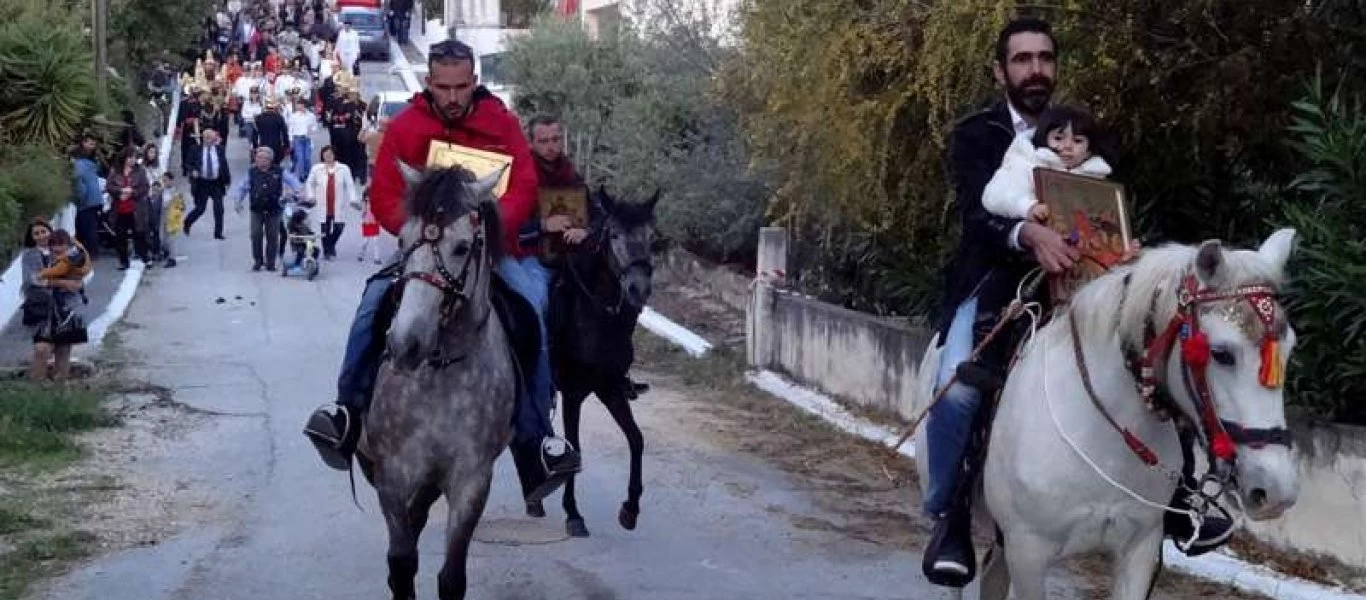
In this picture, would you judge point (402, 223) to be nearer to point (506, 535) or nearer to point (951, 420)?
point (951, 420)

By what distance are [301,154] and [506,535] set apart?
29.3m

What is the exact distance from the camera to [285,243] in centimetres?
2903

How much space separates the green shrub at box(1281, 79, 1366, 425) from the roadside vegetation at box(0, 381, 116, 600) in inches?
263

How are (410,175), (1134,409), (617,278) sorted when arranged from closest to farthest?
(1134,409)
(410,175)
(617,278)

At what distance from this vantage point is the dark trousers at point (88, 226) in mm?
27609

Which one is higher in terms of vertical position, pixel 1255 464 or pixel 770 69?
pixel 770 69

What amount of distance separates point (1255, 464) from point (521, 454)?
424 cm

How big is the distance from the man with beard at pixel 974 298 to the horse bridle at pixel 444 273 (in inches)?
79.2

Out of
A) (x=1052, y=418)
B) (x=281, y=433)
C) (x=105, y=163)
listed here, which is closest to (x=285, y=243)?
(x=105, y=163)

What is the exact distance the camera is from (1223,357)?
18.8 ft

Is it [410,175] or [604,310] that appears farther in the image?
[604,310]

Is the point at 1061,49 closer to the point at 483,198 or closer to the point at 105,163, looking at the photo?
the point at 483,198

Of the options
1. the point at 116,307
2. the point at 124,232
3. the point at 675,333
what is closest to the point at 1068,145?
the point at 675,333

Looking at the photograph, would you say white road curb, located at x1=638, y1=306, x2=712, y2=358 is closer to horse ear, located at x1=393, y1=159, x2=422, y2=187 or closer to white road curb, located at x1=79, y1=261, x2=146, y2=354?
white road curb, located at x1=79, y1=261, x2=146, y2=354
